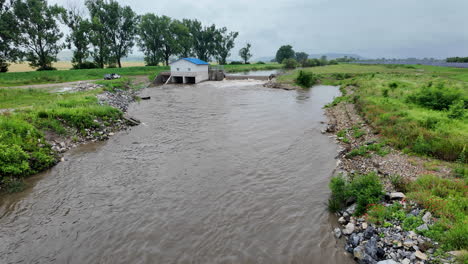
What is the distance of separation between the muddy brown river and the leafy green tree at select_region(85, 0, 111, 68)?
6549 centimetres

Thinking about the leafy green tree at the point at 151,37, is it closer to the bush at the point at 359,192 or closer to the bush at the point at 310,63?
the bush at the point at 310,63

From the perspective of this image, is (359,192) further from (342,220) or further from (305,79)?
(305,79)

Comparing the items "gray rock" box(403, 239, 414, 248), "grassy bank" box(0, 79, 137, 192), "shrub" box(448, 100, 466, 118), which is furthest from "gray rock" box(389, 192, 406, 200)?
"grassy bank" box(0, 79, 137, 192)

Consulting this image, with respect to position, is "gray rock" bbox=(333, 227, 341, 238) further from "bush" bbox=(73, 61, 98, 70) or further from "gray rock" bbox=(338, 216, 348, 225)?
"bush" bbox=(73, 61, 98, 70)

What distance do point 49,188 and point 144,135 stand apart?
30.1 ft

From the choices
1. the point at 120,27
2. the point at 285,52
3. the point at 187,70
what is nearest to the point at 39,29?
the point at 120,27

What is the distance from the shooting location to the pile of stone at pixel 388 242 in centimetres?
689

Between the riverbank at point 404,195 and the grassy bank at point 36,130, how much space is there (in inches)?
652

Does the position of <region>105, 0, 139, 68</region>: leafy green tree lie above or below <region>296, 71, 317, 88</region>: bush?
above

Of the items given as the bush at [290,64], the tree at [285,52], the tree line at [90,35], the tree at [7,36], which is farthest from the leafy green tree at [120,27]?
the tree at [285,52]

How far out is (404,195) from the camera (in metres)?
9.41

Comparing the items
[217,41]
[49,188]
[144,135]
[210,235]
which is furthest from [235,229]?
[217,41]

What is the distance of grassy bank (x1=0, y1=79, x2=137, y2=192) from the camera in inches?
506


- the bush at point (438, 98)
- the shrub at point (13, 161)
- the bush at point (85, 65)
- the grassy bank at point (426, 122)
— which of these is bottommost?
the shrub at point (13, 161)
